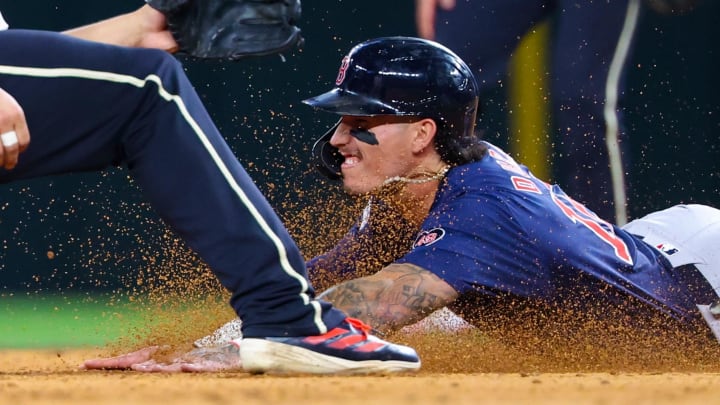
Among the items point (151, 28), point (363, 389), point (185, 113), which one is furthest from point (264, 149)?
point (363, 389)

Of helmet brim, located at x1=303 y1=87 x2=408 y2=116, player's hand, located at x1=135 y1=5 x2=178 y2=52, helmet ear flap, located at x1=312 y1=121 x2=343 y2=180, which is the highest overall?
Result: player's hand, located at x1=135 y1=5 x2=178 y2=52

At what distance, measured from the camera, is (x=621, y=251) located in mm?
3645

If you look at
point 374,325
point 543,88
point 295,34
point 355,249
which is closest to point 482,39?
point 543,88

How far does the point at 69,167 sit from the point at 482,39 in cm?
355

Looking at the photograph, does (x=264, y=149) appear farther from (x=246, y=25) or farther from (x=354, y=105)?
(x=246, y=25)

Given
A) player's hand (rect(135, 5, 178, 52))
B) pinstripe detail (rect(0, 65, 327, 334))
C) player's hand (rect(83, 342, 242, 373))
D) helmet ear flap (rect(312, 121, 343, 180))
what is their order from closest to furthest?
1. pinstripe detail (rect(0, 65, 327, 334))
2. player's hand (rect(135, 5, 178, 52))
3. player's hand (rect(83, 342, 242, 373))
4. helmet ear flap (rect(312, 121, 343, 180))

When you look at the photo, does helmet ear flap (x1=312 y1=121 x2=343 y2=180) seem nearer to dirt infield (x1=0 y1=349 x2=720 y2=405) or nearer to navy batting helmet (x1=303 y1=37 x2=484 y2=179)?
navy batting helmet (x1=303 y1=37 x2=484 y2=179)

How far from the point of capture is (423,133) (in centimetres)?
370

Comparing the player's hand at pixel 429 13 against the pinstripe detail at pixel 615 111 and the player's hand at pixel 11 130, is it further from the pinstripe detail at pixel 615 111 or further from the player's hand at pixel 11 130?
the player's hand at pixel 11 130

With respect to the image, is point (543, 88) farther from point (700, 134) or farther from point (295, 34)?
point (295, 34)

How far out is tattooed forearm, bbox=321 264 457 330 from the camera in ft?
10.3

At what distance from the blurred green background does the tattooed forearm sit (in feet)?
8.00

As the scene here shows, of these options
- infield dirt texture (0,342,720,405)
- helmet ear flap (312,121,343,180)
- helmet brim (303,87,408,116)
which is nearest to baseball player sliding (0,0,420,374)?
infield dirt texture (0,342,720,405)

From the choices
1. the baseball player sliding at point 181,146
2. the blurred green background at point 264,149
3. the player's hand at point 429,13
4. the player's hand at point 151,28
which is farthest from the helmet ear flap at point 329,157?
the player's hand at point 429,13
